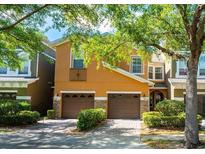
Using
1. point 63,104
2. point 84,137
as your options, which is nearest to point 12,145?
point 84,137

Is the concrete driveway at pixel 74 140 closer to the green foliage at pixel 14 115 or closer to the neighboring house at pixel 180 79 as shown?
the green foliage at pixel 14 115

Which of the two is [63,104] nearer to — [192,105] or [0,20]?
[0,20]

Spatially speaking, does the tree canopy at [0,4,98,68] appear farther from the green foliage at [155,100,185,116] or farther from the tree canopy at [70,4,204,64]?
the green foliage at [155,100,185,116]

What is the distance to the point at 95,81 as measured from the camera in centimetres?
2916

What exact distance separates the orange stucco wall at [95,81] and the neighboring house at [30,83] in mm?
1456

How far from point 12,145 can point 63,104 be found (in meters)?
14.6

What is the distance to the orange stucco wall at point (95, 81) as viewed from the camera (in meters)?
28.9

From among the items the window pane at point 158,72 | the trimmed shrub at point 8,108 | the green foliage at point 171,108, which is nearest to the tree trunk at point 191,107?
the green foliage at point 171,108

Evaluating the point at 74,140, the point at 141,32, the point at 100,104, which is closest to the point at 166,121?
the point at 74,140

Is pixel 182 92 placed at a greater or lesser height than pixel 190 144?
greater

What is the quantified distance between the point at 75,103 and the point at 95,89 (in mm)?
1867

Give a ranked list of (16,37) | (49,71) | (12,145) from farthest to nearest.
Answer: (49,71) < (16,37) < (12,145)

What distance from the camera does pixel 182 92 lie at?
28.5 meters

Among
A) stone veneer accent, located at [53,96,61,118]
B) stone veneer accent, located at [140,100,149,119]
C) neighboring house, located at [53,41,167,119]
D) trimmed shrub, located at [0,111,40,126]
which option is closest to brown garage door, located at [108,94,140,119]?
neighboring house, located at [53,41,167,119]
